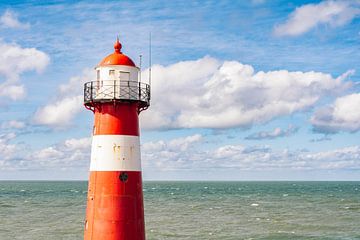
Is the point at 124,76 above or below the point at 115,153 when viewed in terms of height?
above

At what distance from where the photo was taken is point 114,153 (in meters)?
15.3

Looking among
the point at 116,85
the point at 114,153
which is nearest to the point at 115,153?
the point at 114,153

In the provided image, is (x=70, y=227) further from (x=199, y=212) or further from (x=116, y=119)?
(x=116, y=119)

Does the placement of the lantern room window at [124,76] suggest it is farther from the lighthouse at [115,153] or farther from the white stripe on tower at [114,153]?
the white stripe on tower at [114,153]

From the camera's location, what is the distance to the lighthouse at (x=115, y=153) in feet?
50.2

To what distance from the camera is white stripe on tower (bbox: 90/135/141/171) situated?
15312 mm

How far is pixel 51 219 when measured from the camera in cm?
5181

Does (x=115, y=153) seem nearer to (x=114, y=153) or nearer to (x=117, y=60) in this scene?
(x=114, y=153)

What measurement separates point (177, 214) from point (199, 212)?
3.88 meters

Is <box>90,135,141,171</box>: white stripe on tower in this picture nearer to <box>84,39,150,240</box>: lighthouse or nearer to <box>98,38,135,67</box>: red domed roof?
<box>84,39,150,240</box>: lighthouse

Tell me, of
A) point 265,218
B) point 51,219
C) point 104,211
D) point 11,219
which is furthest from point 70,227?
point 104,211

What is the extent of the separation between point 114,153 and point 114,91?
1.71m

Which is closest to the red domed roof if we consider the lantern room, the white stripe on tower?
the lantern room

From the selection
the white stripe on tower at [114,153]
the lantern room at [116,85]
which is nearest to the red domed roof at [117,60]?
the lantern room at [116,85]
